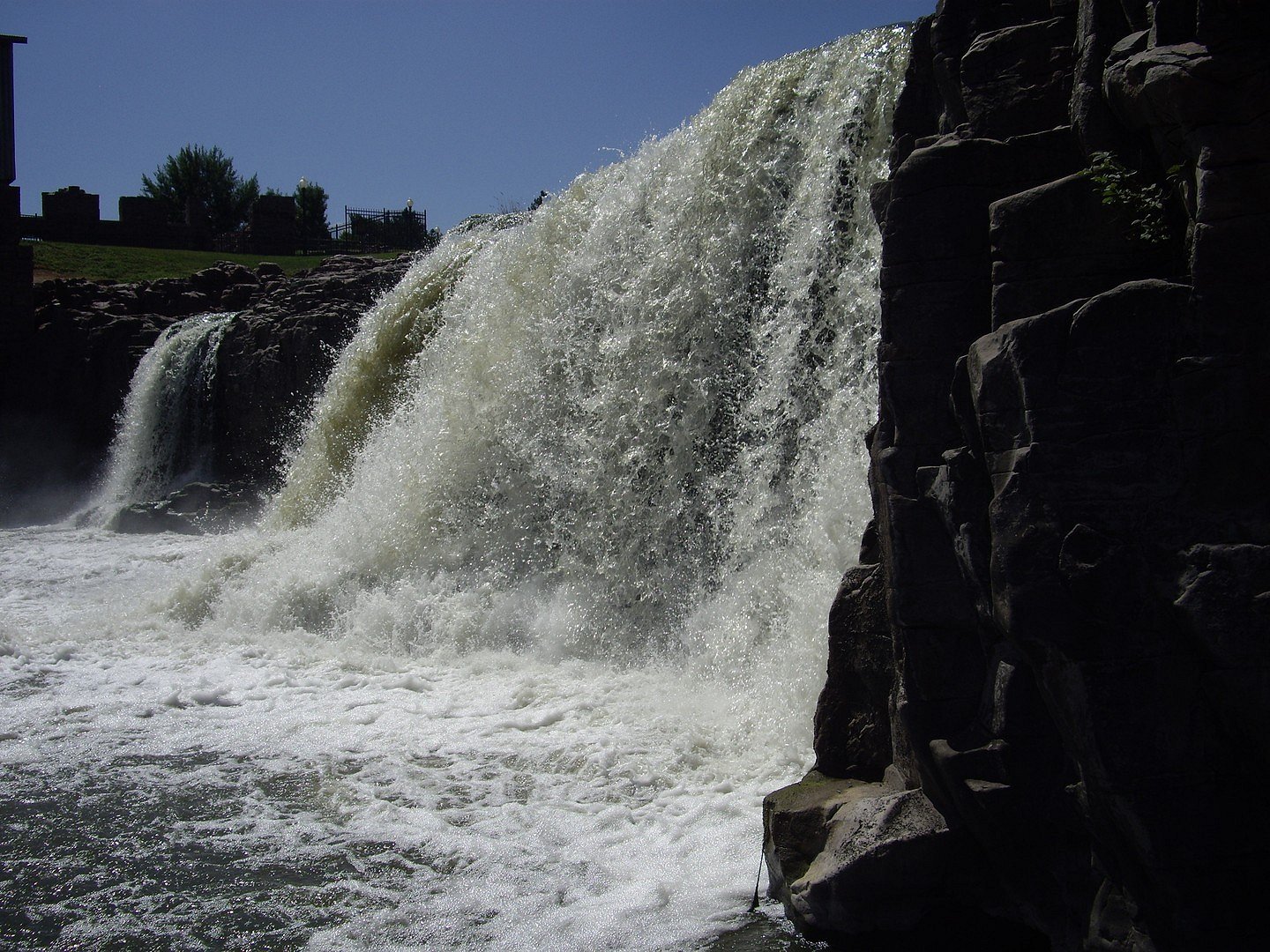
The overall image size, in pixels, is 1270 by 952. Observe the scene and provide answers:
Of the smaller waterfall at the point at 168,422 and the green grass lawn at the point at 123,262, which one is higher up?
the green grass lawn at the point at 123,262

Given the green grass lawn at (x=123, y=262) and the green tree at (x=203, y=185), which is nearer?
the green grass lawn at (x=123, y=262)

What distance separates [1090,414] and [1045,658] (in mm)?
723

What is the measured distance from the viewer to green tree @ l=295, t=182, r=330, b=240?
33188 millimetres

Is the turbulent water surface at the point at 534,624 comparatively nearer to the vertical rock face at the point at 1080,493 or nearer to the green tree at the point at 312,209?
the vertical rock face at the point at 1080,493

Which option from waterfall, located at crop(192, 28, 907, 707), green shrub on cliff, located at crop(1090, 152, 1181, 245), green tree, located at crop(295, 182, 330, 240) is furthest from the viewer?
green tree, located at crop(295, 182, 330, 240)

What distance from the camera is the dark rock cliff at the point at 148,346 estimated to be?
14781 mm

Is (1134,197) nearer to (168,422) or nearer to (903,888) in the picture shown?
(903,888)

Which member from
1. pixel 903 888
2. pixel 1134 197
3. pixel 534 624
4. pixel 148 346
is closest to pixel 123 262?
pixel 148 346

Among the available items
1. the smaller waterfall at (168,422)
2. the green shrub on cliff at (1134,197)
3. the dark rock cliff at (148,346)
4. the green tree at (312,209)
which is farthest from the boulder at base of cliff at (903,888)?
the green tree at (312,209)

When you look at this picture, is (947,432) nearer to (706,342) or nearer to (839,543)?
(839,543)

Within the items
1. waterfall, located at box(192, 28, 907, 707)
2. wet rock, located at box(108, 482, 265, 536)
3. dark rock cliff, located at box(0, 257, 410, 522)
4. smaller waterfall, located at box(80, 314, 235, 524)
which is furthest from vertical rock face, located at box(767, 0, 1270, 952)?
smaller waterfall, located at box(80, 314, 235, 524)

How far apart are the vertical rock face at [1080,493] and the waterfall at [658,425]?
196 centimetres

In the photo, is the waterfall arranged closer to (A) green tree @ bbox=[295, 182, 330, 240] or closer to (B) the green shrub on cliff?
(B) the green shrub on cliff

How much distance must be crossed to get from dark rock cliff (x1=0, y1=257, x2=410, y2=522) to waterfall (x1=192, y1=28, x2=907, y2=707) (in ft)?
15.7
